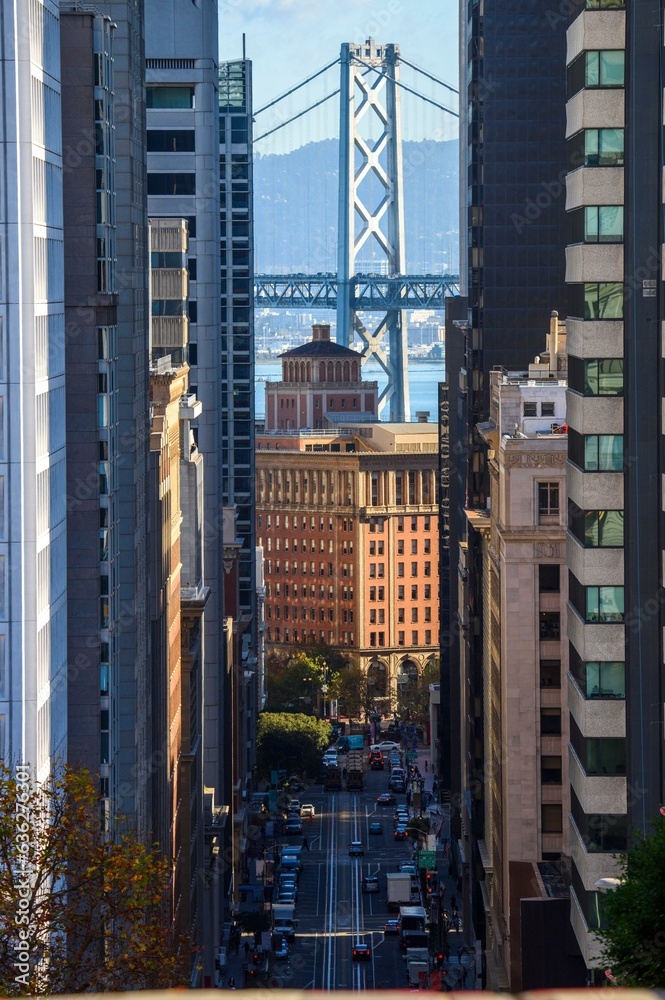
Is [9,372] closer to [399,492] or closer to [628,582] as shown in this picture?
[628,582]

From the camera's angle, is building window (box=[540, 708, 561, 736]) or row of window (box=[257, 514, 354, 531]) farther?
row of window (box=[257, 514, 354, 531])

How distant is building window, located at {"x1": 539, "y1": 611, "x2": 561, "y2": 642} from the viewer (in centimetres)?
4794

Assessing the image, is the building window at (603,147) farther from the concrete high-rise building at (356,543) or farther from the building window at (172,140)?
the concrete high-rise building at (356,543)

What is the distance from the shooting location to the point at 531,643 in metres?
47.8

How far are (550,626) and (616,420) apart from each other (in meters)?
16.5

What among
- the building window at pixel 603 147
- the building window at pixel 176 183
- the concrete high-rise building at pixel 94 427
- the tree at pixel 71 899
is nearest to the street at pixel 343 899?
the building window at pixel 176 183

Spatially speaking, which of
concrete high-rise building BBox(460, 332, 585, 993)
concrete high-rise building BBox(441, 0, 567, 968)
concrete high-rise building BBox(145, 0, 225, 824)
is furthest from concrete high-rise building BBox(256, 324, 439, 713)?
concrete high-rise building BBox(460, 332, 585, 993)

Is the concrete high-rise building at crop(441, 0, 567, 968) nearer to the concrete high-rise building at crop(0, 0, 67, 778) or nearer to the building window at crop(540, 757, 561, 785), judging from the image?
the building window at crop(540, 757, 561, 785)

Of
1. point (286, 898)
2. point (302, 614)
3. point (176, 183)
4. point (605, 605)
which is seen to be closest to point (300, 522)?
point (302, 614)

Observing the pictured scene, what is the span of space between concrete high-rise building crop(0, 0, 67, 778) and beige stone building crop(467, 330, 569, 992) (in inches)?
816

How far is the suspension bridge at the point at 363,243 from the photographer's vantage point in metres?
172

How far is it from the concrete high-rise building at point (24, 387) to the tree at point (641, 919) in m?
7.44

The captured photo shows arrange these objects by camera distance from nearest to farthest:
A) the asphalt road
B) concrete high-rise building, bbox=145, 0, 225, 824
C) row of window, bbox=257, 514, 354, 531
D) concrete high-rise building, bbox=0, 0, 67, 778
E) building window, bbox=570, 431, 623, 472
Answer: concrete high-rise building, bbox=0, 0, 67, 778
building window, bbox=570, 431, 623, 472
concrete high-rise building, bbox=145, 0, 225, 824
the asphalt road
row of window, bbox=257, 514, 354, 531

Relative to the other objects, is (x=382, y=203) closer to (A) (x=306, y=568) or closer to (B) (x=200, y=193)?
(A) (x=306, y=568)
